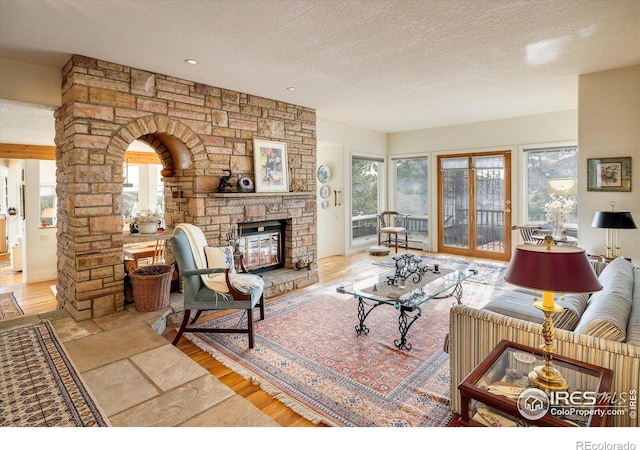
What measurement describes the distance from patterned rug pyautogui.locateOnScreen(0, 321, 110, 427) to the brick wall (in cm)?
61

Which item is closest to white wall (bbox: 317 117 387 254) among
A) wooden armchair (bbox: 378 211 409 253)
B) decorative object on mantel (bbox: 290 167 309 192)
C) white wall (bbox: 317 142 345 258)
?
white wall (bbox: 317 142 345 258)

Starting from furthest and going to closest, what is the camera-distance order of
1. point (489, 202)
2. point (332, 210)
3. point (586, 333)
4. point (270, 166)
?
point (332, 210) < point (489, 202) < point (270, 166) < point (586, 333)

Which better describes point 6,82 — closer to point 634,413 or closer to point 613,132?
point 634,413

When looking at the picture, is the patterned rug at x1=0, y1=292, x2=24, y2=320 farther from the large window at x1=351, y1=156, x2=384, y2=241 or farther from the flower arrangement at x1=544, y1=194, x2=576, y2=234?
the flower arrangement at x1=544, y1=194, x2=576, y2=234

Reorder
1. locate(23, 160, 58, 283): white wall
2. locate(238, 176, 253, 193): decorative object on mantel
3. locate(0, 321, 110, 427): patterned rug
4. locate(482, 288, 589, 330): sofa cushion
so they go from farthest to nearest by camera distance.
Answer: locate(23, 160, 58, 283): white wall, locate(238, 176, 253, 193): decorative object on mantel, locate(482, 288, 589, 330): sofa cushion, locate(0, 321, 110, 427): patterned rug

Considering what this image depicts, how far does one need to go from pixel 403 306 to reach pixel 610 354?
1.43 meters

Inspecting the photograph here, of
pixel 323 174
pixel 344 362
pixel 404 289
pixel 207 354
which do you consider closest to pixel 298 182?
pixel 323 174

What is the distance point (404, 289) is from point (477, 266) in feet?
11.8

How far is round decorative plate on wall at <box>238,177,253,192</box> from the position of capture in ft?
14.6

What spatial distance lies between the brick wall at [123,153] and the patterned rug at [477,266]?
2998 millimetres

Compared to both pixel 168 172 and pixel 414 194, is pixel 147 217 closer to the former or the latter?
pixel 168 172

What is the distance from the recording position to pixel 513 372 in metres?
1.67

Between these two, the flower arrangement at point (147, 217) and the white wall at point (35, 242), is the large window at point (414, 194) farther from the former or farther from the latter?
the white wall at point (35, 242)

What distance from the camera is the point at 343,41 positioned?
9.91ft
